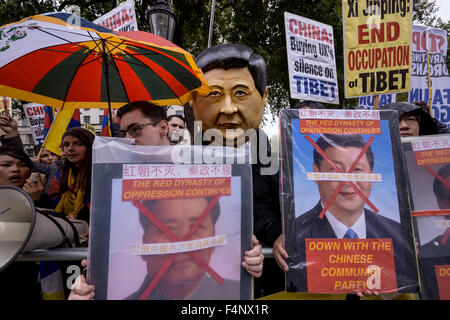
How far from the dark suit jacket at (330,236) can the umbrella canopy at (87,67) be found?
1.01 metres

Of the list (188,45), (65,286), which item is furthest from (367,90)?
(188,45)

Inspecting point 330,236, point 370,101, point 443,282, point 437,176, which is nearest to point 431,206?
point 437,176

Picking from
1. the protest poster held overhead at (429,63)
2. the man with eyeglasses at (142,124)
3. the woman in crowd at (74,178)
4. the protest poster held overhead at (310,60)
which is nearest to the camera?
the man with eyeglasses at (142,124)

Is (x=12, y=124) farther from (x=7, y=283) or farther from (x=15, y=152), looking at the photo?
(x=7, y=283)

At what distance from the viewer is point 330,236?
133cm

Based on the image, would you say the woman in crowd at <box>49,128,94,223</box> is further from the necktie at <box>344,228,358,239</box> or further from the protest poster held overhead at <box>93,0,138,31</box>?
the protest poster held overhead at <box>93,0,138,31</box>

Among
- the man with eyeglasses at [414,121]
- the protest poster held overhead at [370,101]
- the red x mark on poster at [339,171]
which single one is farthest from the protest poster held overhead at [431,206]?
the protest poster held overhead at [370,101]

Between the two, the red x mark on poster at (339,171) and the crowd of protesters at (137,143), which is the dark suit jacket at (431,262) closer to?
the red x mark on poster at (339,171)

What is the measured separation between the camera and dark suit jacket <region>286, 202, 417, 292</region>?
1297 mm

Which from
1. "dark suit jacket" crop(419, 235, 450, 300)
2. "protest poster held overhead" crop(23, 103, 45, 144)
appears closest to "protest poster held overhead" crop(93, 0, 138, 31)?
"protest poster held overhead" crop(23, 103, 45, 144)

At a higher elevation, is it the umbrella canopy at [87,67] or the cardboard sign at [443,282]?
the umbrella canopy at [87,67]

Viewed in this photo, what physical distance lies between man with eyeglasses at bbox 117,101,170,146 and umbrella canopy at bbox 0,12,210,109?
30cm

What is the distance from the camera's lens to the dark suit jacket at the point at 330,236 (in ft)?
4.25

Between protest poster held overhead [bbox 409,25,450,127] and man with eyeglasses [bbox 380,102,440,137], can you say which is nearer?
man with eyeglasses [bbox 380,102,440,137]
